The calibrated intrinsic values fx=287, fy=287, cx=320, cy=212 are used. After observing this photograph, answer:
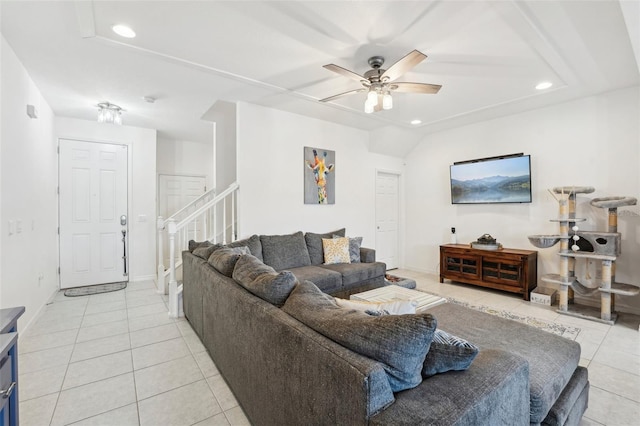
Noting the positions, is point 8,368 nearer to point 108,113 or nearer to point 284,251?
point 284,251

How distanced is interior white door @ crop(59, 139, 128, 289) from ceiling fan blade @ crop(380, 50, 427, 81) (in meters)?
4.44

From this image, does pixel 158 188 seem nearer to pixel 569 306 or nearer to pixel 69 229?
pixel 69 229

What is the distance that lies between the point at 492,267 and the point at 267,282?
3899mm

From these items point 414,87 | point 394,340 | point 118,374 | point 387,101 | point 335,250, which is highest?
point 414,87

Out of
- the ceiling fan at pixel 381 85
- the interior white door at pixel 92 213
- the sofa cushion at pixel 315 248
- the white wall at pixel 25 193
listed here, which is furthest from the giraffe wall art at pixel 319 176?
the white wall at pixel 25 193

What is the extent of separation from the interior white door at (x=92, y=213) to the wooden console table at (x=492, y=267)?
5.38 meters

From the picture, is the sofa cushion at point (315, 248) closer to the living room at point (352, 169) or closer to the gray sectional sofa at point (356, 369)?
the living room at point (352, 169)

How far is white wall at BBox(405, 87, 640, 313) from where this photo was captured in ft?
11.3

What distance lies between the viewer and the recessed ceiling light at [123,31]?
223 cm

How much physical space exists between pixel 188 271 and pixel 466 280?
3.98 metres

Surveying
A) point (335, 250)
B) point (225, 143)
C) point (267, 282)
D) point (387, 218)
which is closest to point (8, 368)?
point (267, 282)

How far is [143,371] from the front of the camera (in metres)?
2.22

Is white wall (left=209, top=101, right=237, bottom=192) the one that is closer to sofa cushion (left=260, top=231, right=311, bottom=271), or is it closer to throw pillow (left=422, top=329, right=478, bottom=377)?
sofa cushion (left=260, top=231, right=311, bottom=271)

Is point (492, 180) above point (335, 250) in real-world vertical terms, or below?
above
